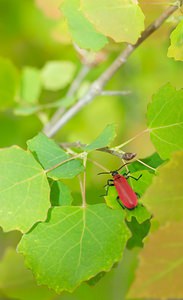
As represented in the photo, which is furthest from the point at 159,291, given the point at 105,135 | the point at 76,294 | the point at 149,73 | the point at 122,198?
the point at 149,73

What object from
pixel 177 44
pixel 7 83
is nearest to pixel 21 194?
pixel 177 44

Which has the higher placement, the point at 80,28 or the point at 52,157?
the point at 80,28

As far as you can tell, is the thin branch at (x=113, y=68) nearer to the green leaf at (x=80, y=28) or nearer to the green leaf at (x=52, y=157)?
the green leaf at (x=80, y=28)

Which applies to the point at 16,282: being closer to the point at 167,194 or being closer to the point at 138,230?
the point at 138,230

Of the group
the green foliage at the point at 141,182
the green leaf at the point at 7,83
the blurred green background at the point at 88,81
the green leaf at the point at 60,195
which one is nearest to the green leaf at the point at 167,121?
the green foliage at the point at 141,182

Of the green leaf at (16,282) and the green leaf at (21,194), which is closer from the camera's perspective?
the green leaf at (21,194)

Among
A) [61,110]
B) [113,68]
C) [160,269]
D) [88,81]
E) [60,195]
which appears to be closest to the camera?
[160,269]

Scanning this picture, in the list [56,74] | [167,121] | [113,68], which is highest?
[56,74]
